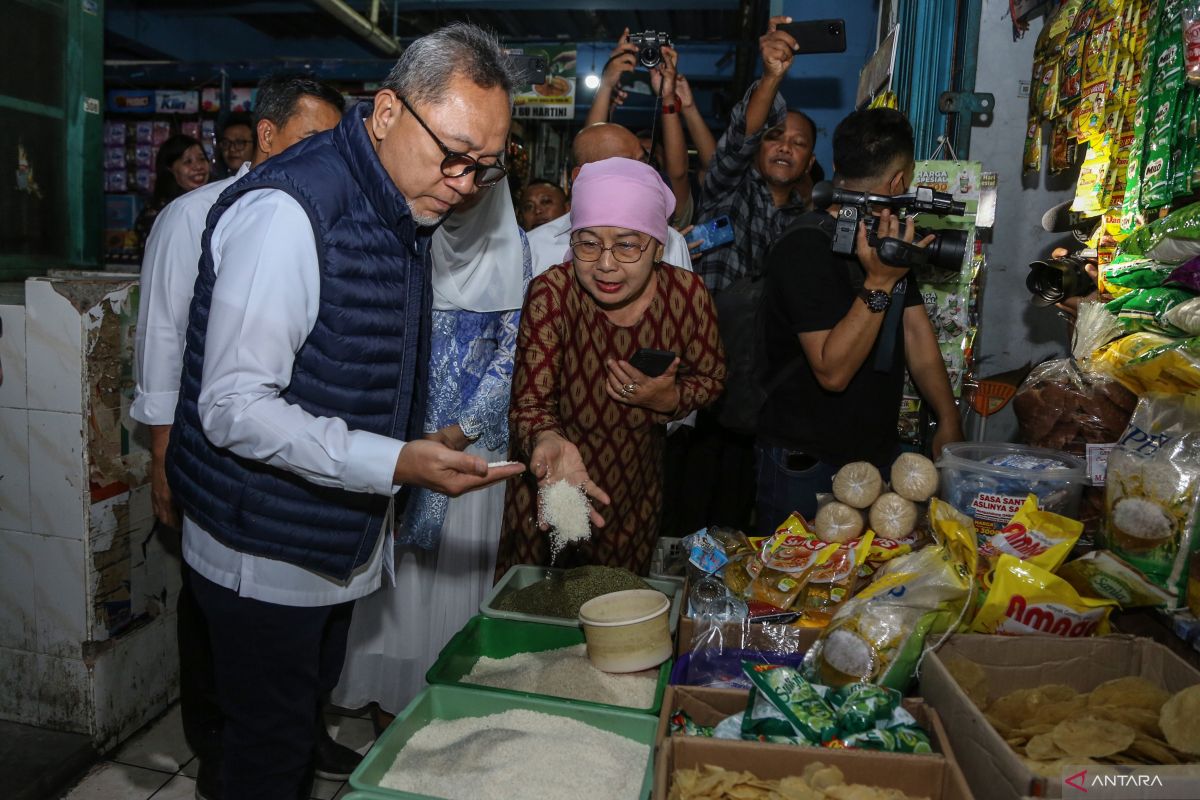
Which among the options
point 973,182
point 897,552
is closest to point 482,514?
point 897,552

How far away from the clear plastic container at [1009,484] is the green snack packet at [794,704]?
0.62 meters

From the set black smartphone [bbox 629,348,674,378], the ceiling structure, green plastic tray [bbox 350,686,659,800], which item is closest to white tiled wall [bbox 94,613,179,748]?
green plastic tray [bbox 350,686,659,800]

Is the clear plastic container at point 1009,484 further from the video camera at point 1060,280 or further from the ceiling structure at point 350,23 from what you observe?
the ceiling structure at point 350,23

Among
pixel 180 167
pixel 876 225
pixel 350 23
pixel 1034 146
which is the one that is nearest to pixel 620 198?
pixel 876 225

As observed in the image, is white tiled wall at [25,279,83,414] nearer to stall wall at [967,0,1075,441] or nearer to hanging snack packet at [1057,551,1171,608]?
hanging snack packet at [1057,551,1171,608]

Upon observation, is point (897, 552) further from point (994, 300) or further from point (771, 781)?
point (994, 300)

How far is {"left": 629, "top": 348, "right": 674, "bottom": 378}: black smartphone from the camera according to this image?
1913mm

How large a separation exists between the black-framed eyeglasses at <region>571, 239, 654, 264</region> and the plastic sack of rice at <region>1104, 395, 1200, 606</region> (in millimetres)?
1041

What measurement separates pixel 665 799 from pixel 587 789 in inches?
7.7

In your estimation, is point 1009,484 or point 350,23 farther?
point 350,23

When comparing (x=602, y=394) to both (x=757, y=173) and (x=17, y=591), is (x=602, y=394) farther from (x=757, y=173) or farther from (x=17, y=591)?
(x=17, y=591)

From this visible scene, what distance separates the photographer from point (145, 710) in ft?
8.39

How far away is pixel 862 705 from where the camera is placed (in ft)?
3.93

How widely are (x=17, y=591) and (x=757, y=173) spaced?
2728 mm
